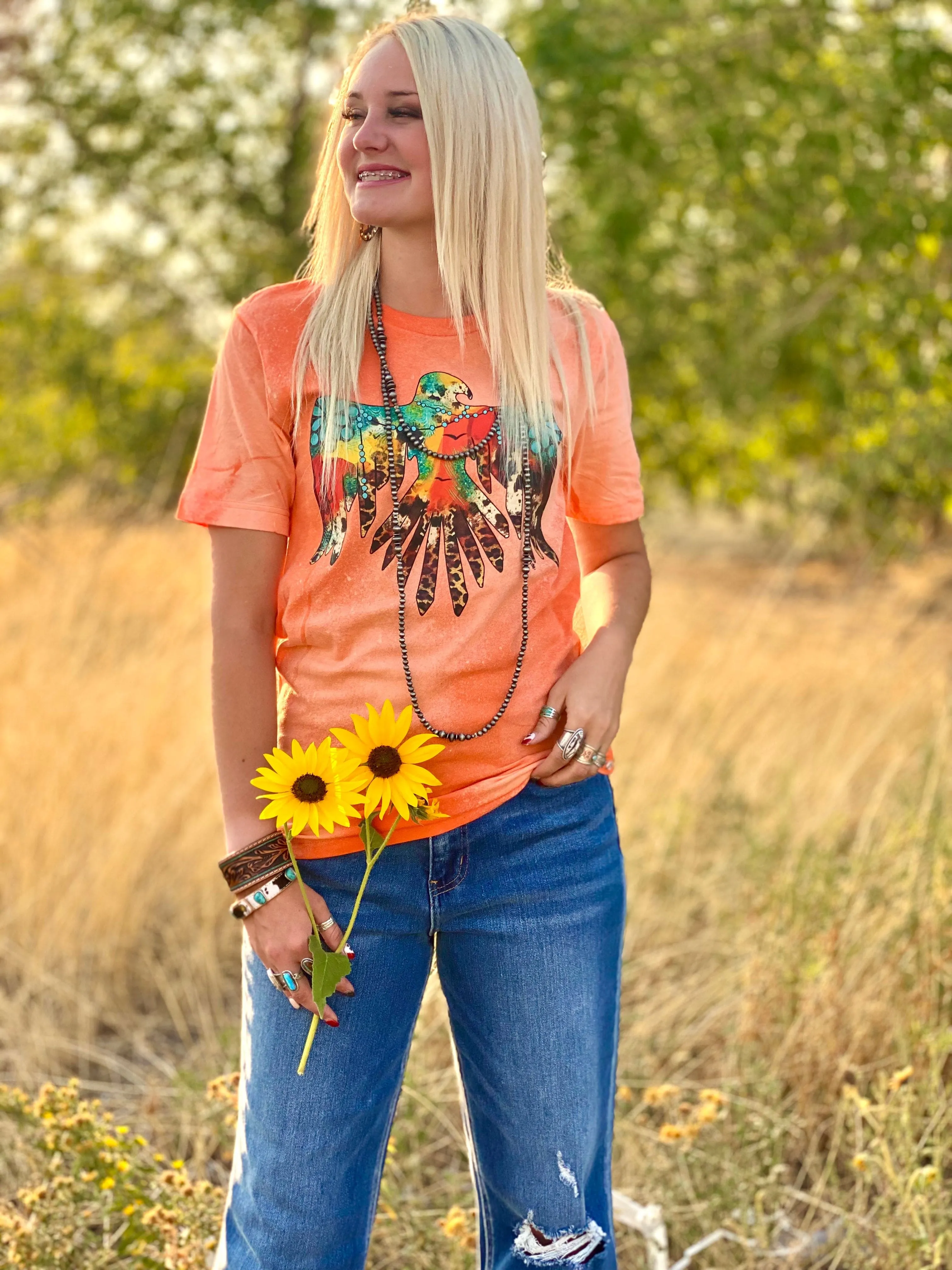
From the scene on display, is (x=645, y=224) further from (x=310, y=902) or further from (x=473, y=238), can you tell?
(x=310, y=902)

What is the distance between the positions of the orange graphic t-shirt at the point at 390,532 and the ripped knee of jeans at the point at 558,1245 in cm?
49

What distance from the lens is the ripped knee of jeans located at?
145cm

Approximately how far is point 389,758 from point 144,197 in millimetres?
11260

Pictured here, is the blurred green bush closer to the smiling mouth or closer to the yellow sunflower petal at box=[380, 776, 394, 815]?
the smiling mouth

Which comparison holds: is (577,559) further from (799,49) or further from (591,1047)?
(799,49)

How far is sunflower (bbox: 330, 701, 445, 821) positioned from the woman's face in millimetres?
591

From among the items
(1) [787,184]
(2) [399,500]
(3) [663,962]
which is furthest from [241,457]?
(1) [787,184]

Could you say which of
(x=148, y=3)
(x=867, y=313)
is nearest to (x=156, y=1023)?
(x=867, y=313)

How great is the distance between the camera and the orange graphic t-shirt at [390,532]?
1442mm

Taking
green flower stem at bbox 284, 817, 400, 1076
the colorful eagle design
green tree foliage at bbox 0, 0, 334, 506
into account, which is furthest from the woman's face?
green tree foliage at bbox 0, 0, 334, 506

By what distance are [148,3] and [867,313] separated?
8.18 m

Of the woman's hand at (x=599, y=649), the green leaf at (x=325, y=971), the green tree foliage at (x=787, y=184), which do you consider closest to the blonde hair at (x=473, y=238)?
the woman's hand at (x=599, y=649)

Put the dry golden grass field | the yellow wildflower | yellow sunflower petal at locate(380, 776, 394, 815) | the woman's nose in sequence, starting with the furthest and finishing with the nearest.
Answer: the dry golden grass field
the yellow wildflower
the woman's nose
yellow sunflower petal at locate(380, 776, 394, 815)

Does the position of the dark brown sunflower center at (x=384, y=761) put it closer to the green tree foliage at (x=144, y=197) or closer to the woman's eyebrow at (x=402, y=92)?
the woman's eyebrow at (x=402, y=92)
